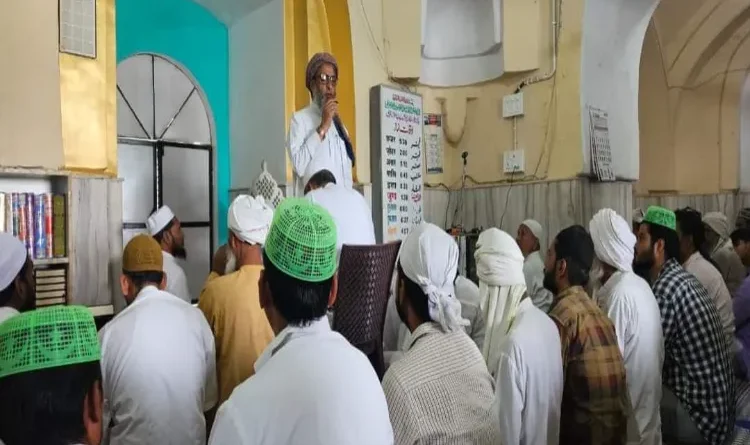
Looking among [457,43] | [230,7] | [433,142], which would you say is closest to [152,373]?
[230,7]

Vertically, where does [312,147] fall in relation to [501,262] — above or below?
above

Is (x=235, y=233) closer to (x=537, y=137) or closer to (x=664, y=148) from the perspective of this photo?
(x=537, y=137)

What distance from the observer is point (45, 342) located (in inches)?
44.2

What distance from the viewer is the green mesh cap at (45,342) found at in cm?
110

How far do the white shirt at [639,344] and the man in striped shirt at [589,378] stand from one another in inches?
20.1

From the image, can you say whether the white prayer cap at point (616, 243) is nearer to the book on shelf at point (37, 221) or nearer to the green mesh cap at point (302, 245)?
the green mesh cap at point (302, 245)

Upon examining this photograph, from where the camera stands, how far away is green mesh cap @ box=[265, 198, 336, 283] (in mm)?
1304

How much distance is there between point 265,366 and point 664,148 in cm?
728

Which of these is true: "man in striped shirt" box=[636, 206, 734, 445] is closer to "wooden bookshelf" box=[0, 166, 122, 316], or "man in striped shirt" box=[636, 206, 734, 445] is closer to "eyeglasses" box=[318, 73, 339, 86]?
"eyeglasses" box=[318, 73, 339, 86]

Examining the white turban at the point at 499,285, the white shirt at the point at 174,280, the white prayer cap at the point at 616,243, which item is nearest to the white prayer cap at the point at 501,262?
the white turban at the point at 499,285

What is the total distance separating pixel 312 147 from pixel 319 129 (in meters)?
0.09

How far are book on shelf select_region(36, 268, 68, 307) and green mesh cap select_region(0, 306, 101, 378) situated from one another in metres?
2.56

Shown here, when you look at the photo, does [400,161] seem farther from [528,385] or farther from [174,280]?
[528,385]

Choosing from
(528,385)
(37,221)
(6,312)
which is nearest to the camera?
(6,312)
